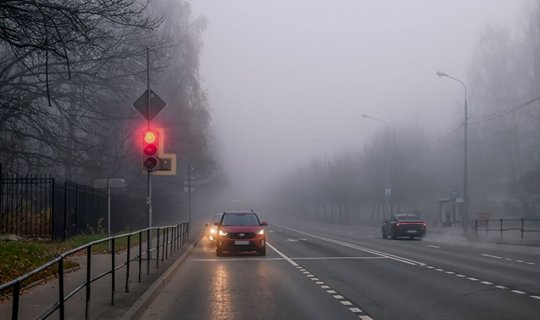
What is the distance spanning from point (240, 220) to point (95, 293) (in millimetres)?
16920

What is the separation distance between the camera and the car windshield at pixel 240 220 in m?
26.6

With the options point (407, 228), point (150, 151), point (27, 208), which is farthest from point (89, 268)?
point (407, 228)

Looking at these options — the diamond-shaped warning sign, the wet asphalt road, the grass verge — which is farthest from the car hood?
the grass verge

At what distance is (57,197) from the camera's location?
24656 millimetres

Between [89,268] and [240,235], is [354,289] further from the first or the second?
[240,235]

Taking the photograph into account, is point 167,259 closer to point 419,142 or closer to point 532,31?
point 532,31

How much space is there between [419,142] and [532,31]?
17.5 metres

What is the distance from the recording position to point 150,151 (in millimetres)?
18844

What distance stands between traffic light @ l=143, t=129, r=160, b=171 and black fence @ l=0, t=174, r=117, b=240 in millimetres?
5447

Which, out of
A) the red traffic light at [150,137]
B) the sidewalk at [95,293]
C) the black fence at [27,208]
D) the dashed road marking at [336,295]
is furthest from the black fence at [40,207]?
the sidewalk at [95,293]

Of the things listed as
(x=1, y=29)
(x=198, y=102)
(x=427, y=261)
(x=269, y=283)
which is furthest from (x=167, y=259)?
(x=198, y=102)

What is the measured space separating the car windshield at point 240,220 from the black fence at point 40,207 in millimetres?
5665

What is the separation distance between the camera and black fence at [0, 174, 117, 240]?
23.1 meters

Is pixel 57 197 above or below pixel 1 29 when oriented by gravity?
below
